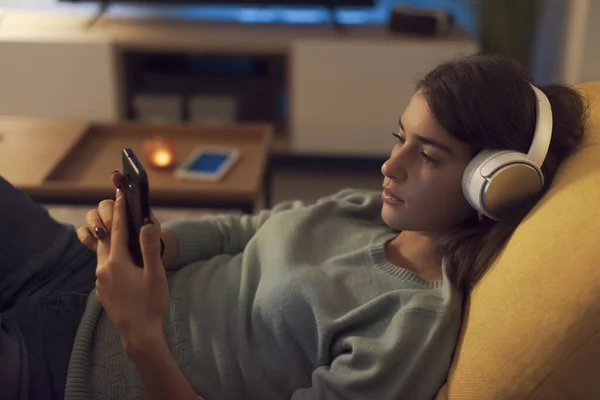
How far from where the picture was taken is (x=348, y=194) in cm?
141

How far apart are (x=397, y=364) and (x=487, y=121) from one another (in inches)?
13.8

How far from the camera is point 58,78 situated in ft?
10.3

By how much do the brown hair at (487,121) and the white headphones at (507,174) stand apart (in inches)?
0.9

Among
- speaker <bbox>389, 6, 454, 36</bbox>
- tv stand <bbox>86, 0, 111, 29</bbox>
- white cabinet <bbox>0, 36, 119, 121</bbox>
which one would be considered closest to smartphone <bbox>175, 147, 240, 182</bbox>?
white cabinet <bbox>0, 36, 119, 121</bbox>

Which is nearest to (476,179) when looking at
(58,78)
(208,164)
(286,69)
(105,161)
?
(208,164)

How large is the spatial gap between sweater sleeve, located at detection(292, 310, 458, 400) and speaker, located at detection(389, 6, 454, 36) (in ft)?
7.21

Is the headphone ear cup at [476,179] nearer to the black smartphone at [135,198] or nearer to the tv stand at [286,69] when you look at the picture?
the black smartphone at [135,198]

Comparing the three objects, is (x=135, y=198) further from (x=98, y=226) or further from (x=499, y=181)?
(x=499, y=181)

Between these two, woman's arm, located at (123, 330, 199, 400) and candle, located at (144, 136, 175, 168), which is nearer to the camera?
woman's arm, located at (123, 330, 199, 400)

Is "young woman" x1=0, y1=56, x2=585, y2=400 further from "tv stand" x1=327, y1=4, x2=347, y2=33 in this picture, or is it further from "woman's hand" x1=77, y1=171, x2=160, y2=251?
"tv stand" x1=327, y1=4, x2=347, y2=33

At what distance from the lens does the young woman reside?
1027 millimetres

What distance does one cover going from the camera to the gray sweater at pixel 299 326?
1039 mm

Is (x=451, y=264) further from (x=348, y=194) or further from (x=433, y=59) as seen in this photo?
(x=433, y=59)

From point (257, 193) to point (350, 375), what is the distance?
98 centimetres
